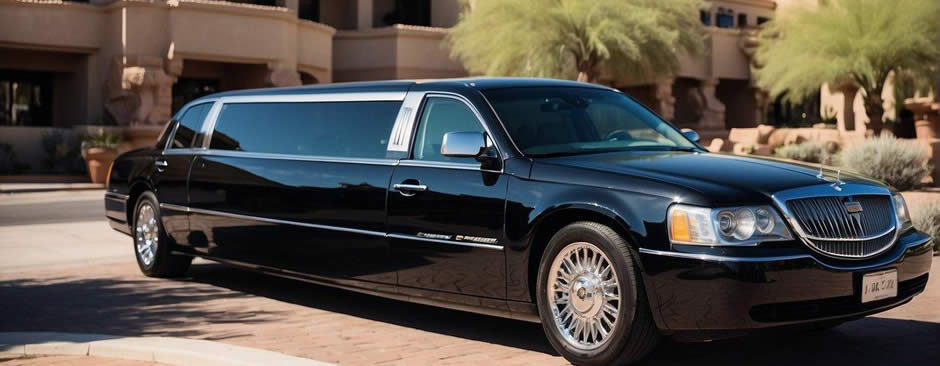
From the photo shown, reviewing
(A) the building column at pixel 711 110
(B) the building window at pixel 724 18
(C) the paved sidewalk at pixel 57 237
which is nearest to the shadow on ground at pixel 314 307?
(C) the paved sidewalk at pixel 57 237

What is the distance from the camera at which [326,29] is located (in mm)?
41281

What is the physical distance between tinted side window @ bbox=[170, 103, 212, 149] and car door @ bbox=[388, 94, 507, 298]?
10.5 feet

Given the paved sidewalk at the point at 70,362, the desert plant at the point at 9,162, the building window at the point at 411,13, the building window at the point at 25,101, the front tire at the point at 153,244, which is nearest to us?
the paved sidewalk at the point at 70,362

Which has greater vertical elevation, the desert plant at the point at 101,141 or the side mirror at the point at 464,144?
the side mirror at the point at 464,144

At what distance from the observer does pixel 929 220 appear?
1300 centimetres

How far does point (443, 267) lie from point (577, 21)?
29078 millimetres

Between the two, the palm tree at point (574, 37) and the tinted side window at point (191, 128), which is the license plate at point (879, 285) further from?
the palm tree at point (574, 37)

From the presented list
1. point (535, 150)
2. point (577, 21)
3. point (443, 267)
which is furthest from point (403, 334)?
point (577, 21)

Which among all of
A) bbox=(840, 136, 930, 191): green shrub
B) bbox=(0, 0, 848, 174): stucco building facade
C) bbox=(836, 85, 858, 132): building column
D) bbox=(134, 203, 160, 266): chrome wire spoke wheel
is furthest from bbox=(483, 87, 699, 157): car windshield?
bbox=(836, 85, 858, 132): building column

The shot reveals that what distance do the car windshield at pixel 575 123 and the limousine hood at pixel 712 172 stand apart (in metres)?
0.23

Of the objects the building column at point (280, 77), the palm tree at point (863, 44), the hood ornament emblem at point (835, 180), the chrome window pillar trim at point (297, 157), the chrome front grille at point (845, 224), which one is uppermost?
the palm tree at point (863, 44)

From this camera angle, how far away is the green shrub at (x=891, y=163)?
22.7 meters

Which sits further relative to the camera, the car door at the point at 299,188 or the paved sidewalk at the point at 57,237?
the paved sidewalk at the point at 57,237

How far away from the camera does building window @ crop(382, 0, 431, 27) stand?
4819 cm
